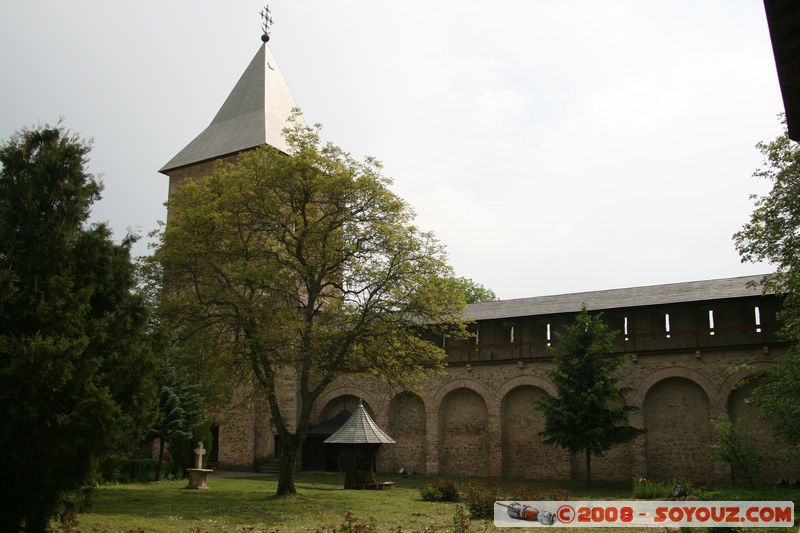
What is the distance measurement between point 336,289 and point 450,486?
583cm

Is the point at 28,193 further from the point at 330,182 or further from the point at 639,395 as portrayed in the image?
the point at 639,395

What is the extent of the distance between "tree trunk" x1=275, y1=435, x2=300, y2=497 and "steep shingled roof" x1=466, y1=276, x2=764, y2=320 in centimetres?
897

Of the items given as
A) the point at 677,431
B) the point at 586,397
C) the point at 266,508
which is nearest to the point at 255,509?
the point at 266,508

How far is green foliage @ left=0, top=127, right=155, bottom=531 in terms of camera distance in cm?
848

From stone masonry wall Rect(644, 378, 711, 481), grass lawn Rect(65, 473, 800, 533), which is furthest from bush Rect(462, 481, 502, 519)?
stone masonry wall Rect(644, 378, 711, 481)

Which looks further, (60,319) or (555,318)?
(555,318)

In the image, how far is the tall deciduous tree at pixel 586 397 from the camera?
21.5m

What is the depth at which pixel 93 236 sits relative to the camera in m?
9.59

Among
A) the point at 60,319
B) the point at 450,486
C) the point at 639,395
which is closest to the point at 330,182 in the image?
the point at 450,486

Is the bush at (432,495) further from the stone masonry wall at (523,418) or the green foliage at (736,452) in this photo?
the green foliage at (736,452)

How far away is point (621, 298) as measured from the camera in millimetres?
25062

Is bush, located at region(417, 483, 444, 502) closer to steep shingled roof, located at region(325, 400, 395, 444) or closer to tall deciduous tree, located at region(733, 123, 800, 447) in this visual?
steep shingled roof, located at region(325, 400, 395, 444)

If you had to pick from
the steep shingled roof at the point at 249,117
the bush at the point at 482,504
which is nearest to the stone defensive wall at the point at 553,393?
the bush at the point at 482,504

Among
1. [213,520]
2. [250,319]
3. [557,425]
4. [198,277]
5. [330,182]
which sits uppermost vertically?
[330,182]
